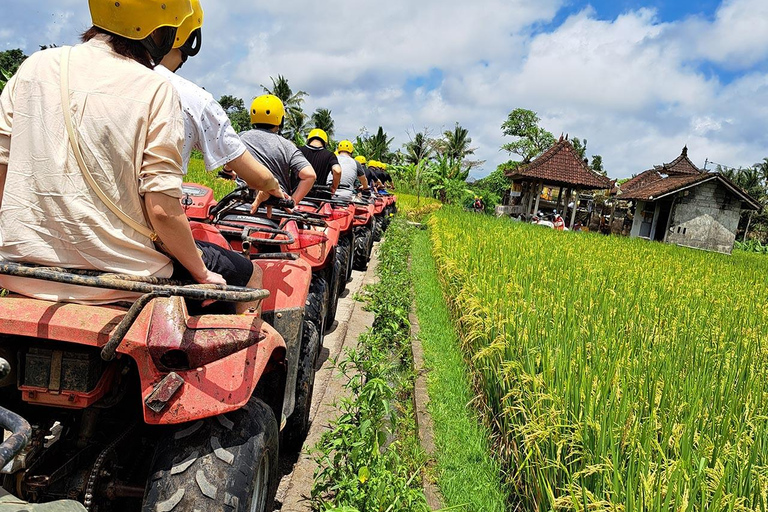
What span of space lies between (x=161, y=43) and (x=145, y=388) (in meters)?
0.97

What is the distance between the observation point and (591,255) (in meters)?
8.55

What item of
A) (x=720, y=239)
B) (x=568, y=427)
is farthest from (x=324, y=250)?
(x=720, y=239)

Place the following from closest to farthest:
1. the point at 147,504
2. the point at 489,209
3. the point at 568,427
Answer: the point at 147,504 → the point at 568,427 → the point at 489,209

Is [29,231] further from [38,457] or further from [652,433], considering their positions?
[652,433]

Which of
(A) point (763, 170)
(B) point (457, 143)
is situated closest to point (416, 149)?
(B) point (457, 143)

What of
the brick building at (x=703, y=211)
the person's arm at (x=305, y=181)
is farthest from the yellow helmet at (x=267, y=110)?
the brick building at (x=703, y=211)

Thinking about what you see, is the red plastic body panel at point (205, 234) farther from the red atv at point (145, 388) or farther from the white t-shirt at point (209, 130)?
the red atv at point (145, 388)

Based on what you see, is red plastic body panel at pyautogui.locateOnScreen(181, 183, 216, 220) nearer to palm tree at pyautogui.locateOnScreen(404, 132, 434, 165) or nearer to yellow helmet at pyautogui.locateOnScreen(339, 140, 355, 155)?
yellow helmet at pyautogui.locateOnScreen(339, 140, 355, 155)

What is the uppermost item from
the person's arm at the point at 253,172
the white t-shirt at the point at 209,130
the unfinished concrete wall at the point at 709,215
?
the unfinished concrete wall at the point at 709,215

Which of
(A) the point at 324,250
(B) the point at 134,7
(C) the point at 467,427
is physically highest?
(B) the point at 134,7

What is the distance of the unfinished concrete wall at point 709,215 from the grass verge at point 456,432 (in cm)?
2085

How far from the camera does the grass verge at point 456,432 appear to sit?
260cm

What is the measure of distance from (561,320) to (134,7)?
306cm

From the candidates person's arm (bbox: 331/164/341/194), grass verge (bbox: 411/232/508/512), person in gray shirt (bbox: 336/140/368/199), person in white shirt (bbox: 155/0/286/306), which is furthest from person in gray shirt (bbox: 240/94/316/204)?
person in gray shirt (bbox: 336/140/368/199)
